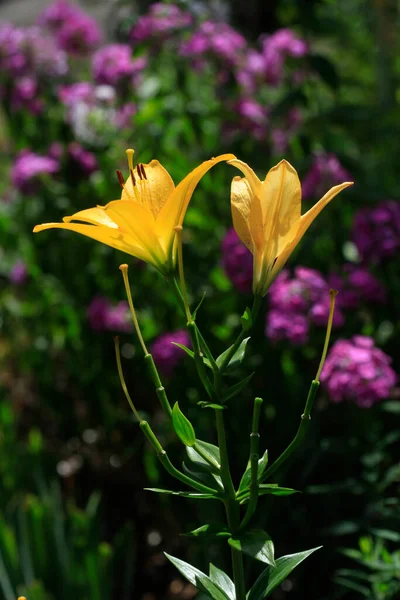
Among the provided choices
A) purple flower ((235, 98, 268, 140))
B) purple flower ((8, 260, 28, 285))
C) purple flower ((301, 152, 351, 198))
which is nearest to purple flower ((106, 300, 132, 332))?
purple flower ((8, 260, 28, 285))

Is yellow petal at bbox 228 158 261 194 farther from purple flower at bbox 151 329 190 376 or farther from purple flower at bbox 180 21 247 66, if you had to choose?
purple flower at bbox 180 21 247 66

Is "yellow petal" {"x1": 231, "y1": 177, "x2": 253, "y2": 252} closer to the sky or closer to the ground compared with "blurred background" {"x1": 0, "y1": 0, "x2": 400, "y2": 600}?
closer to the sky

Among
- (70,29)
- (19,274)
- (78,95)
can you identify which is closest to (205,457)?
(19,274)

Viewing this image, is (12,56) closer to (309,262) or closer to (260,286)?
(309,262)

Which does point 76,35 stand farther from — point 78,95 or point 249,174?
point 249,174

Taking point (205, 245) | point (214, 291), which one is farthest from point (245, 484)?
point (205, 245)

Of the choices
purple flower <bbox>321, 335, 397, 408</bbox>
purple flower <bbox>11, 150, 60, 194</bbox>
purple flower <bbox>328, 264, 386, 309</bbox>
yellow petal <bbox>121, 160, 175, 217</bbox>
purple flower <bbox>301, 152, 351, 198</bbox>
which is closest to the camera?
yellow petal <bbox>121, 160, 175, 217</bbox>
